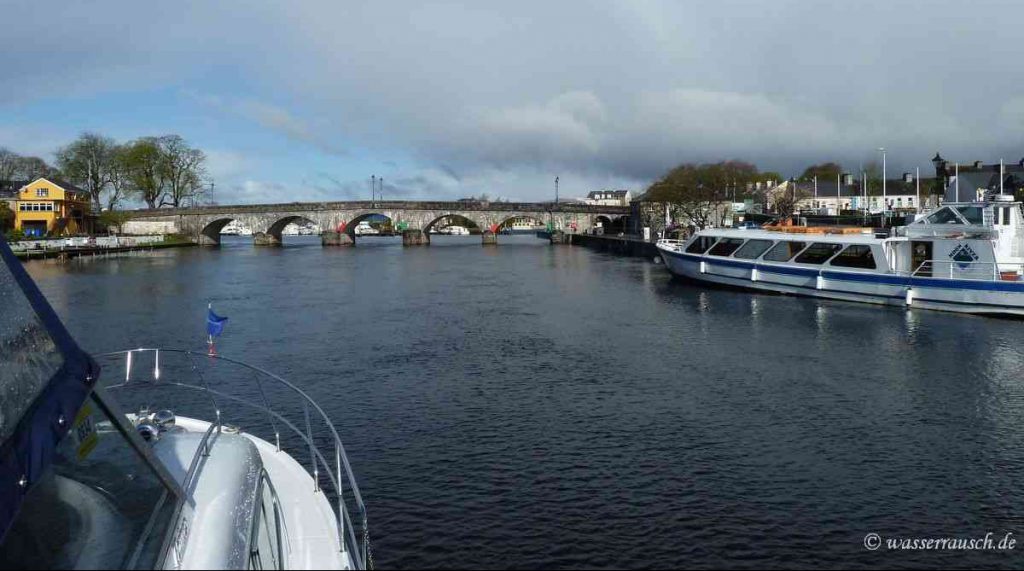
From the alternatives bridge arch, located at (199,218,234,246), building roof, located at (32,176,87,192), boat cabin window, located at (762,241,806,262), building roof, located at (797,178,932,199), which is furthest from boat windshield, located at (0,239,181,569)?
building roof, located at (797,178,932,199)

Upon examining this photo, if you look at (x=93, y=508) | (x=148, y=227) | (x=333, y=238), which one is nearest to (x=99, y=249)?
(x=148, y=227)

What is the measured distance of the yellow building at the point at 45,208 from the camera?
88125 millimetres

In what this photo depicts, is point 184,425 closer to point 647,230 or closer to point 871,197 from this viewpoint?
point 647,230

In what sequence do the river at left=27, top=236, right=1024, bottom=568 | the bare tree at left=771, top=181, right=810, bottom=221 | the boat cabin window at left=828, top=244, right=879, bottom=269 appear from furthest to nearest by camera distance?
the bare tree at left=771, top=181, right=810, bottom=221, the boat cabin window at left=828, top=244, right=879, bottom=269, the river at left=27, top=236, right=1024, bottom=568

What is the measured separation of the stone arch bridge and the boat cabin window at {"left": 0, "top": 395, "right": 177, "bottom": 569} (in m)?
95.6

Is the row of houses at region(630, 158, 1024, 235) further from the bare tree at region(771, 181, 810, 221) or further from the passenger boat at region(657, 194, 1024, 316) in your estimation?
the passenger boat at region(657, 194, 1024, 316)

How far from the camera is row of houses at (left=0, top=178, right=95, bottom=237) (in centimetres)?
8806

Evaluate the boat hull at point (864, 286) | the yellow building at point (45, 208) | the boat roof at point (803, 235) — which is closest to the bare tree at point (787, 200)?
the boat roof at point (803, 235)

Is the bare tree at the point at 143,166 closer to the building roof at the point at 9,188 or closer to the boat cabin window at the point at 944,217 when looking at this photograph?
the building roof at the point at 9,188

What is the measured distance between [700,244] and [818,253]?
7.57 meters

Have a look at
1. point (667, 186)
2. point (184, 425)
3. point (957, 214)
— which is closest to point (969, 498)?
point (184, 425)

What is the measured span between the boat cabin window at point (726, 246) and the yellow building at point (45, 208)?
77466mm

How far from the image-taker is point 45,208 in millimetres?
88812

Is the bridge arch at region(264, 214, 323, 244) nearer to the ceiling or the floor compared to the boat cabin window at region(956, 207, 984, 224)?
nearer to the ceiling
